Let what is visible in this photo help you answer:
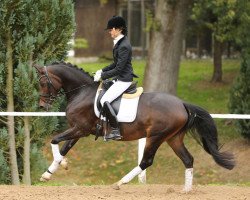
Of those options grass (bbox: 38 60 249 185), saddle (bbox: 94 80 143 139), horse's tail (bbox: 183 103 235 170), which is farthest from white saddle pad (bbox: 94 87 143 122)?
grass (bbox: 38 60 249 185)

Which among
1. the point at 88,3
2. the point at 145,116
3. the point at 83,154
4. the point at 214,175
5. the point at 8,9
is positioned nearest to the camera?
the point at 145,116

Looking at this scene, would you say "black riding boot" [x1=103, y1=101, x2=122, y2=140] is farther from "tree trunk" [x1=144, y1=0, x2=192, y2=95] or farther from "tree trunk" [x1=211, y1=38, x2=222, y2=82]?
"tree trunk" [x1=211, y1=38, x2=222, y2=82]

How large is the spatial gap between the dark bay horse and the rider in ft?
0.67

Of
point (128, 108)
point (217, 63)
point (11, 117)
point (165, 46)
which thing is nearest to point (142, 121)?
point (128, 108)

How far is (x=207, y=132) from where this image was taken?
10188mm

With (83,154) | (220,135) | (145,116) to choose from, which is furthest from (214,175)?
(145,116)

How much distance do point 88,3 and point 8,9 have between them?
1033 inches

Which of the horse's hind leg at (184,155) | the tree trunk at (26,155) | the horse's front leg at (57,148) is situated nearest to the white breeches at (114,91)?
the horse's front leg at (57,148)

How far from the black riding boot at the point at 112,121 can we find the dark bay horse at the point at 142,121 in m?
0.11

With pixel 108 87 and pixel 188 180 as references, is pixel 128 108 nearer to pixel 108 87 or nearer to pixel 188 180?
pixel 108 87

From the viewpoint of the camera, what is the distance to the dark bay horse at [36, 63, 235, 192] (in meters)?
9.79

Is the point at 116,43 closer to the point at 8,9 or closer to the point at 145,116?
the point at 145,116

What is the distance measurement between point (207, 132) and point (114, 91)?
5.20 ft

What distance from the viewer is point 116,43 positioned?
992 centimetres
